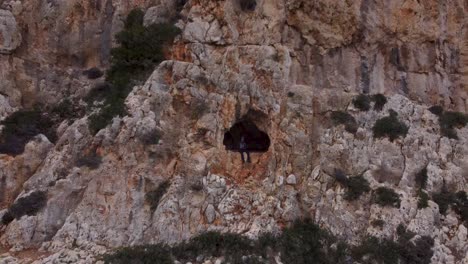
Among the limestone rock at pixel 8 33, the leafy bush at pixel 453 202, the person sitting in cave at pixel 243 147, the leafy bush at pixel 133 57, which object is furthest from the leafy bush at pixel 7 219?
the leafy bush at pixel 453 202

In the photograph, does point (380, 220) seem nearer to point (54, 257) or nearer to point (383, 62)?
point (383, 62)

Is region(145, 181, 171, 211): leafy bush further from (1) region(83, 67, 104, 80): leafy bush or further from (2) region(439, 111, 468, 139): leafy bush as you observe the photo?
(2) region(439, 111, 468, 139): leafy bush

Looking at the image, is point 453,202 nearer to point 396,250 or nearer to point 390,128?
point 396,250

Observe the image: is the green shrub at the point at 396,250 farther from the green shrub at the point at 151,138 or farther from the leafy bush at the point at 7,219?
the leafy bush at the point at 7,219

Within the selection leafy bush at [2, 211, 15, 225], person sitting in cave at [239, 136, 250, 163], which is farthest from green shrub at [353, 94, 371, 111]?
leafy bush at [2, 211, 15, 225]

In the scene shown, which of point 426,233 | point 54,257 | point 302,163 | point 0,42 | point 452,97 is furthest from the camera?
point 452,97

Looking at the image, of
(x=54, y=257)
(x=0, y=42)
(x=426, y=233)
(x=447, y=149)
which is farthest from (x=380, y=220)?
(x=0, y=42)
